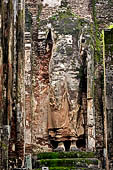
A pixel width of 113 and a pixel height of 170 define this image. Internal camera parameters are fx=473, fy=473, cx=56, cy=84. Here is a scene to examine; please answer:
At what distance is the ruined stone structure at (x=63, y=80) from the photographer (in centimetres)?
1066

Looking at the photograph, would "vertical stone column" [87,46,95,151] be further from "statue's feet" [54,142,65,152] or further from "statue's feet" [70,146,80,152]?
"statue's feet" [54,142,65,152]

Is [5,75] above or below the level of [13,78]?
above

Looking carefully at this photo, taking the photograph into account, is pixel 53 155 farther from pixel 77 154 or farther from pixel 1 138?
pixel 1 138

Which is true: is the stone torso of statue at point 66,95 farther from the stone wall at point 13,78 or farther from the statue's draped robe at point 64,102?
the stone wall at point 13,78

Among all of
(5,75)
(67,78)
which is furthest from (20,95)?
(5,75)

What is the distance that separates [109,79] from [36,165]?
101 inches

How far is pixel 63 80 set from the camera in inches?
439

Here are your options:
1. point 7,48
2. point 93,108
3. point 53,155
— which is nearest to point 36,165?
point 53,155

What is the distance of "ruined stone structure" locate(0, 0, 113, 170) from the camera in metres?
10.7

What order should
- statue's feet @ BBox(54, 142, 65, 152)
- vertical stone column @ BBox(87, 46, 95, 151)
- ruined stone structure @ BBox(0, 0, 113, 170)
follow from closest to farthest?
ruined stone structure @ BBox(0, 0, 113, 170) < statue's feet @ BBox(54, 142, 65, 152) < vertical stone column @ BBox(87, 46, 95, 151)

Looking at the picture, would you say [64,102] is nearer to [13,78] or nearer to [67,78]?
[67,78]

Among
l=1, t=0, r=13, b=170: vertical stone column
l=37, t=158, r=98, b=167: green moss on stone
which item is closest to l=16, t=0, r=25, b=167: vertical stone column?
l=37, t=158, r=98, b=167: green moss on stone

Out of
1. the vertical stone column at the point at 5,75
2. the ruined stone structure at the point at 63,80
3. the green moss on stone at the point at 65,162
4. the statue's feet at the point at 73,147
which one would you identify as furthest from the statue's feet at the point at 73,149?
the vertical stone column at the point at 5,75

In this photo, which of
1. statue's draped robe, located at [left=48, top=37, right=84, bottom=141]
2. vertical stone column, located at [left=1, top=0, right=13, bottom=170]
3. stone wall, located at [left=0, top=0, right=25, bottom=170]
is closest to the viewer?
vertical stone column, located at [left=1, top=0, right=13, bottom=170]
